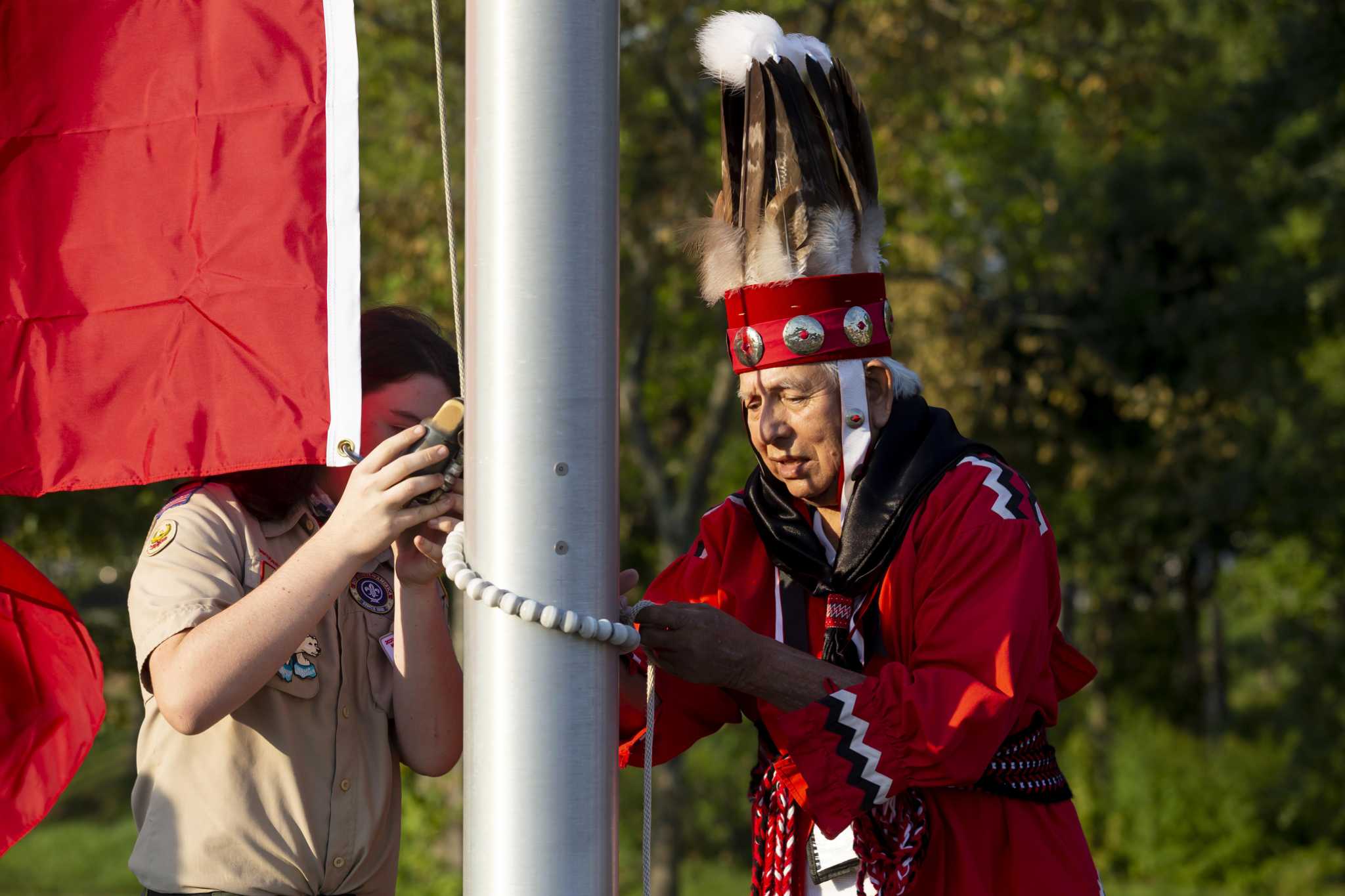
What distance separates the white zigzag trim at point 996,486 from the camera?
2543 mm

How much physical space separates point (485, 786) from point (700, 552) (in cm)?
130

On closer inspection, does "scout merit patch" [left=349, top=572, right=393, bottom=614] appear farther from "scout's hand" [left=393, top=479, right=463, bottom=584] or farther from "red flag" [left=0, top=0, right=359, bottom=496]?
"red flag" [left=0, top=0, right=359, bottom=496]

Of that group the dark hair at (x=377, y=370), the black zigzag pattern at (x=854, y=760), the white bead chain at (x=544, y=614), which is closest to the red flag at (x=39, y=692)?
the dark hair at (x=377, y=370)

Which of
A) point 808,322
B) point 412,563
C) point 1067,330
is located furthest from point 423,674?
point 1067,330

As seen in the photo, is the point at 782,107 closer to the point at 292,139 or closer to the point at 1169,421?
the point at 292,139

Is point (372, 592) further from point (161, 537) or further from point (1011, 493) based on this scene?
point (1011, 493)

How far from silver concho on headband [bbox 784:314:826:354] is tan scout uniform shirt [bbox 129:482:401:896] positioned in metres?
0.92

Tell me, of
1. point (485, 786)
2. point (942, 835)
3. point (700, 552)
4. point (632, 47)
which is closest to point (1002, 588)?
point (942, 835)

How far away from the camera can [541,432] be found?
5.73 feet

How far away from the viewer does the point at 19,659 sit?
2543 millimetres

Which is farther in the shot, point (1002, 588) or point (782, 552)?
point (782, 552)

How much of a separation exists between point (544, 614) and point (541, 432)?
8.5 inches

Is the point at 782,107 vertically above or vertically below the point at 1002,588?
above

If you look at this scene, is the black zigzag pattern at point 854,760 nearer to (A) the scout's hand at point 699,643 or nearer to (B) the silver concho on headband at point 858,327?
(A) the scout's hand at point 699,643
